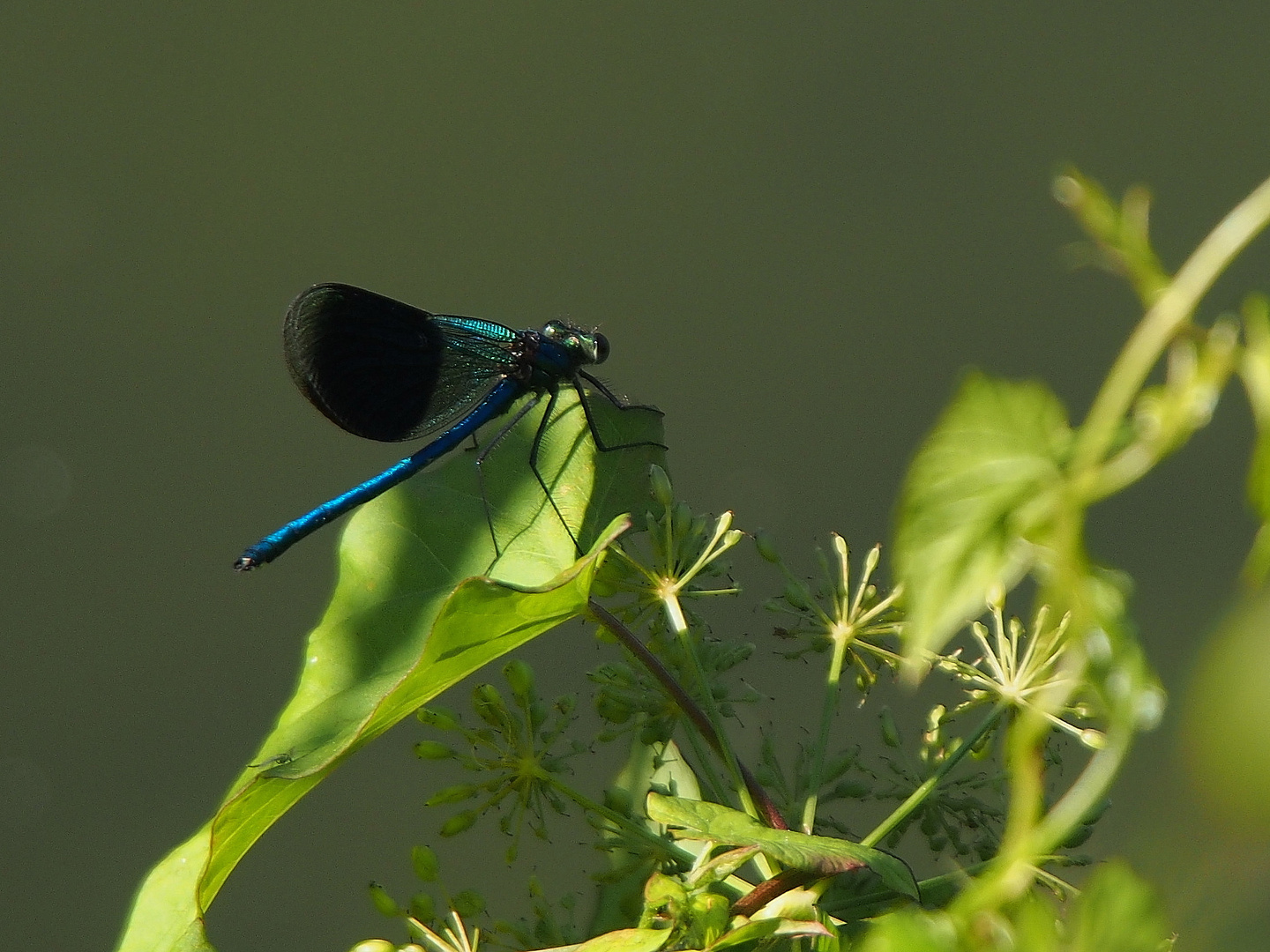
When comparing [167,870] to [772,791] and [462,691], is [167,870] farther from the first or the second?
[462,691]

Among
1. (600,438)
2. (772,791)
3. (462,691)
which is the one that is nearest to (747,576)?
(462,691)

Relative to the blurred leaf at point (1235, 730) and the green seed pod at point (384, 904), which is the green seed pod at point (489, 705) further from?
the blurred leaf at point (1235, 730)

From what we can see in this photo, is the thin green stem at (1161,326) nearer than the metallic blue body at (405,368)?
Yes

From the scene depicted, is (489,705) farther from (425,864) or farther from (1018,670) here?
(1018,670)

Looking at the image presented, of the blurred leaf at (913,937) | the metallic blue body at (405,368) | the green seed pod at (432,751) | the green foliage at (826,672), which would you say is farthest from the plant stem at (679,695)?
the metallic blue body at (405,368)

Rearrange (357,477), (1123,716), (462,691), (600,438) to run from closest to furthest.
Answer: (1123,716)
(600,438)
(462,691)
(357,477)

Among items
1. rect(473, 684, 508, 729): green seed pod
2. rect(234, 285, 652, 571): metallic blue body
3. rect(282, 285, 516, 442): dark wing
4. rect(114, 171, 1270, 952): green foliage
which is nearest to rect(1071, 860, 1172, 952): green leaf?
rect(114, 171, 1270, 952): green foliage
